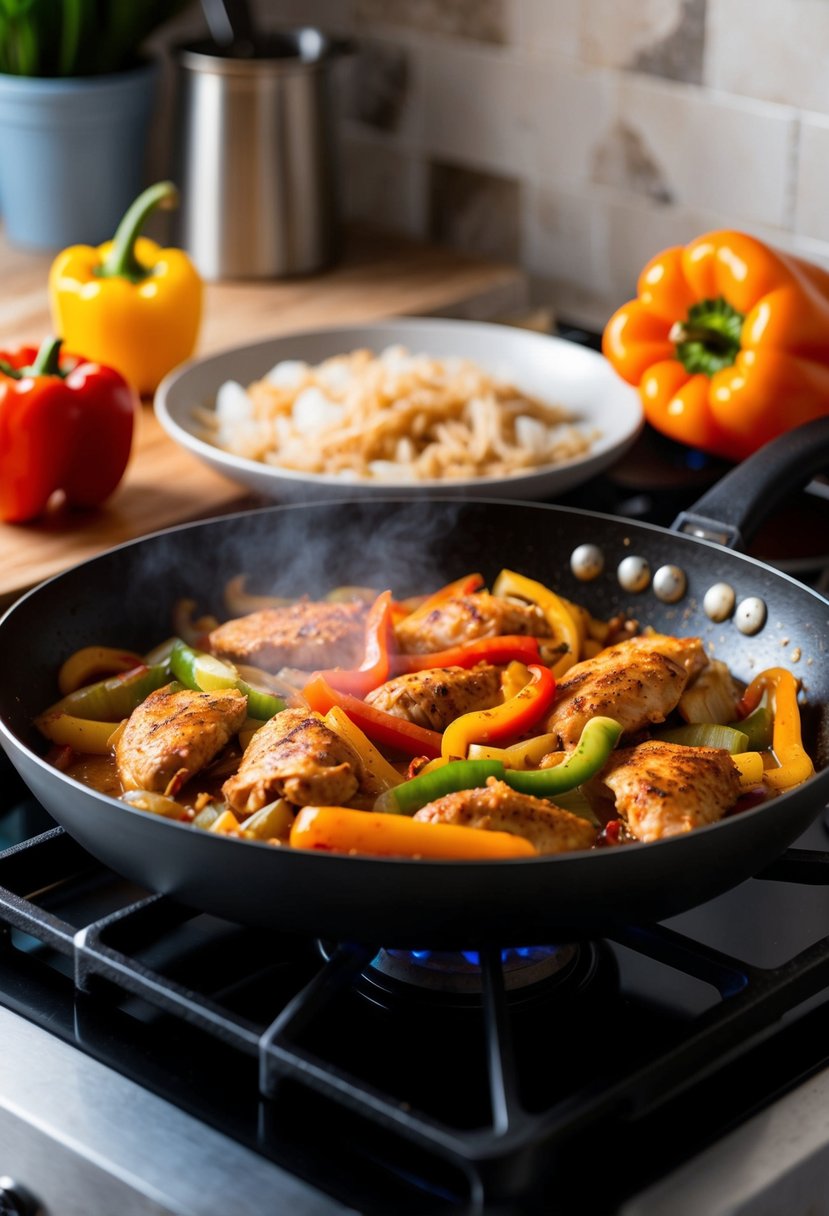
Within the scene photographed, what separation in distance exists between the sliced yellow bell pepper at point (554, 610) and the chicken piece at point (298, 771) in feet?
1.12

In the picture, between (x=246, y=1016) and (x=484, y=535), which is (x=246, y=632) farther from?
(x=246, y=1016)

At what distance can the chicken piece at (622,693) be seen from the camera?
125cm

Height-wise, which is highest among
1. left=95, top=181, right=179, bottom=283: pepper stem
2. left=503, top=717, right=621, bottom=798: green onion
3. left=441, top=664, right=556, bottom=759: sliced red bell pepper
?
left=95, top=181, right=179, bottom=283: pepper stem

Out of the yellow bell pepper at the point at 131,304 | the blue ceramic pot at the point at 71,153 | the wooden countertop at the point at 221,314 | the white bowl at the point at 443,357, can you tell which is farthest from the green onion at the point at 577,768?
the blue ceramic pot at the point at 71,153

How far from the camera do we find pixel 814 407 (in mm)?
1832

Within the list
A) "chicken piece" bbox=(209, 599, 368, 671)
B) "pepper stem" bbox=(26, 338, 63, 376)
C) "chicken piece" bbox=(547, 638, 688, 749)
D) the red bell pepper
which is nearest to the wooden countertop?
the red bell pepper

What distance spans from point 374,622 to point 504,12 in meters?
1.46

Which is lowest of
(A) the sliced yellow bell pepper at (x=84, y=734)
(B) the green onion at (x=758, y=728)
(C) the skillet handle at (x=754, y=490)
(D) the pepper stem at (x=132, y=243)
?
(A) the sliced yellow bell pepper at (x=84, y=734)

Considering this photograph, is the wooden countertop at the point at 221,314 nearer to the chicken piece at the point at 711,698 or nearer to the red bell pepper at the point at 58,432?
the red bell pepper at the point at 58,432

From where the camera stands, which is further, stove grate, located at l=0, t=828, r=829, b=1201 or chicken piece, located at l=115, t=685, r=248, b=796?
chicken piece, located at l=115, t=685, r=248, b=796

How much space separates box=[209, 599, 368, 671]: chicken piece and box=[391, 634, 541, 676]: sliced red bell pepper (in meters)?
0.05

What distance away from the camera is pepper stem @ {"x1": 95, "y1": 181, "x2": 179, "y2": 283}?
6.93ft

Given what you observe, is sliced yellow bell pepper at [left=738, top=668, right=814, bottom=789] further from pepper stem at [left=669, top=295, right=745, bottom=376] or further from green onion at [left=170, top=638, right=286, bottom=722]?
pepper stem at [left=669, top=295, right=745, bottom=376]

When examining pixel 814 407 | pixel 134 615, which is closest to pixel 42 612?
pixel 134 615
